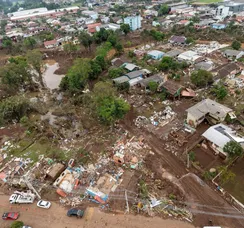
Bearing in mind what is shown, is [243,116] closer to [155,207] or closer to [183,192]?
[183,192]

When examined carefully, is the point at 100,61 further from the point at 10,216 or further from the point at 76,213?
the point at 10,216

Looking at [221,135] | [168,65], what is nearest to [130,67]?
[168,65]

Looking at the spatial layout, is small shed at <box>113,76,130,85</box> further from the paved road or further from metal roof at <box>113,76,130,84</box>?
the paved road

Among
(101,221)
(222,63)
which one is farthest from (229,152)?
(222,63)

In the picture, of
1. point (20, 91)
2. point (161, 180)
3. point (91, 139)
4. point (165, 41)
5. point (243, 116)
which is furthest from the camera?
point (165, 41)

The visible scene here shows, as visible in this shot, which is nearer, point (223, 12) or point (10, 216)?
point (10, 216)

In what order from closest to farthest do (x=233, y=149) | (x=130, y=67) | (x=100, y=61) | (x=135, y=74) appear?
(x=233, y=149), (x=135, y=74), (x=130, y=67), (x=100, y=61)
